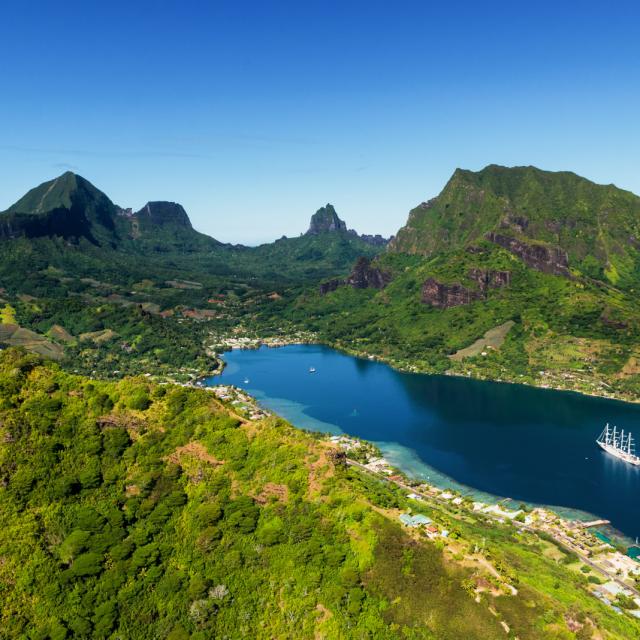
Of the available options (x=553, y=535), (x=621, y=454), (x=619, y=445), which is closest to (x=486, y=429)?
(x=619, y=445)

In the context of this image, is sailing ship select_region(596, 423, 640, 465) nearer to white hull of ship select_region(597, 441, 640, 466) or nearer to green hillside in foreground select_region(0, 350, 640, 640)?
white hull of ship select_region(597, 441, 640, 466)

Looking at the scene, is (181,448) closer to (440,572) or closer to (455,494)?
(440,572)

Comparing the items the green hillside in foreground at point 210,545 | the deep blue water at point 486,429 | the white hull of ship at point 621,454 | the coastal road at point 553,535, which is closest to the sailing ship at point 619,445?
the white hull of ship at point 621,454

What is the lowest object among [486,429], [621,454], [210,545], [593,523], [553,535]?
[593,523]

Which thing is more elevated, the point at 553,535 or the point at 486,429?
the point at 486,429

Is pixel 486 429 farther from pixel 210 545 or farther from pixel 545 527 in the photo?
pixel 210 545
